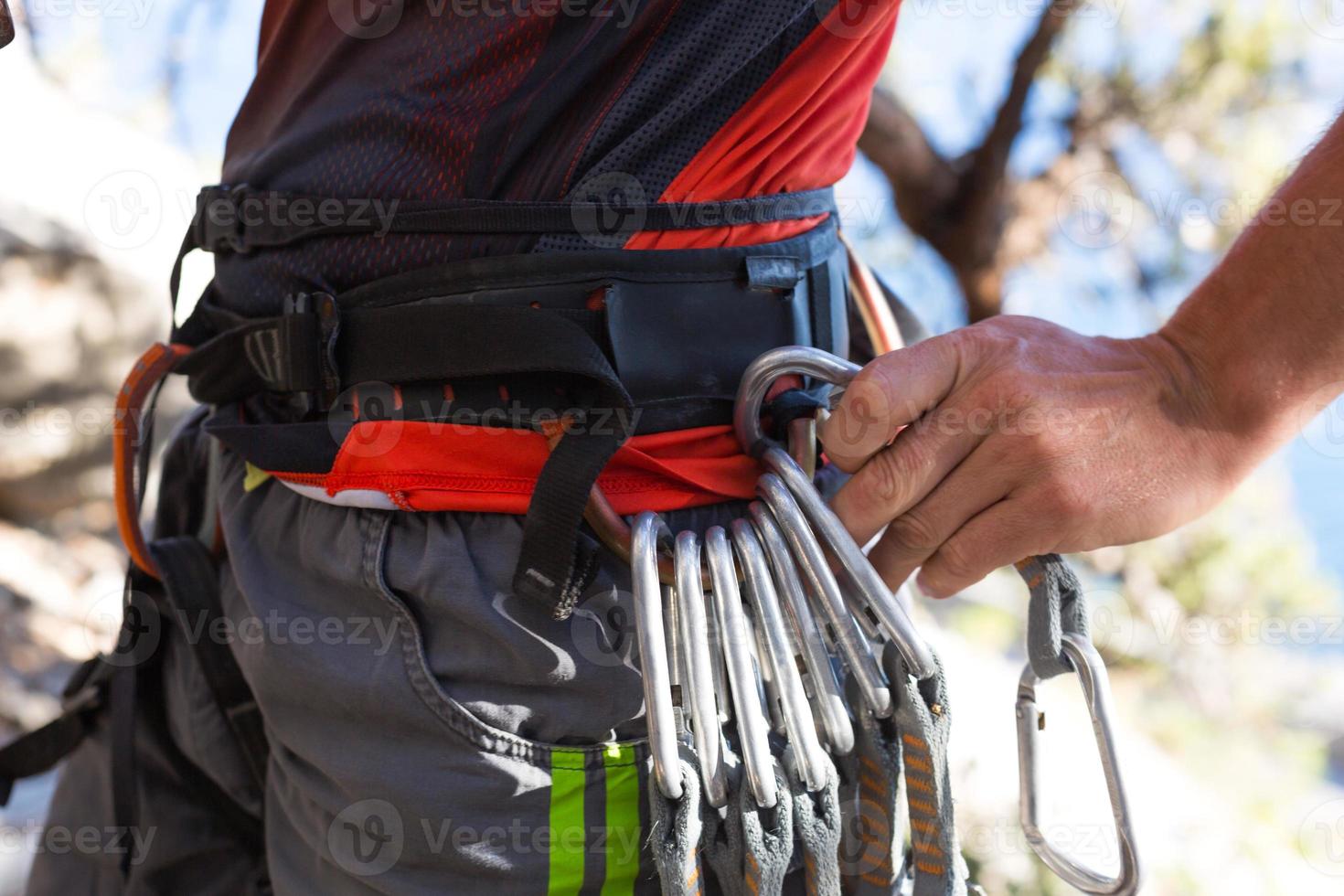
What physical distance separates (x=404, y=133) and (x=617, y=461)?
0.35 m

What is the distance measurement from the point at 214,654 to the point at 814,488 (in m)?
0.70

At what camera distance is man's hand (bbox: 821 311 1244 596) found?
796mm

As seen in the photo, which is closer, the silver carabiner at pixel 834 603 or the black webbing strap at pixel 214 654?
the silver carabiner at pixel 834 603

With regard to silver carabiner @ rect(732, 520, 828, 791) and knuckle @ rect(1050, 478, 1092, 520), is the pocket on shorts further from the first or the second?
knuckle @ rect(1050, 478, 1092, 520)

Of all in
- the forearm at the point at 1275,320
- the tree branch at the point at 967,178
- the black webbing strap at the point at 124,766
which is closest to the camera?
the forearm at the point at 1275,320

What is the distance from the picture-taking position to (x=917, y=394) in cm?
80

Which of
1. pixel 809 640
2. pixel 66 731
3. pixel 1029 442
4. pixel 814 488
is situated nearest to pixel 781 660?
pixel 809 640

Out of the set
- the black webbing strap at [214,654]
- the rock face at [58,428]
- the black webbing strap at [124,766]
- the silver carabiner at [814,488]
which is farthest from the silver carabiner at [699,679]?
the rock face at [58,428]

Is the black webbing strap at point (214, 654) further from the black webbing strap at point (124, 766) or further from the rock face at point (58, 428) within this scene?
the rock face at point (58, 428)

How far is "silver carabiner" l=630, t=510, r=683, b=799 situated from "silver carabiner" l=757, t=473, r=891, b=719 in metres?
0.12

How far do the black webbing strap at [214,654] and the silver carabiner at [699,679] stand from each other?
0.56m

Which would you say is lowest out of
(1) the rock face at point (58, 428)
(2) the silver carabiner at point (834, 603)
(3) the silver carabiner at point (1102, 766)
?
(3) the silver carabiner at point (1102, 766)

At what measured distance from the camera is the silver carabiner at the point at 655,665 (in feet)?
2.43

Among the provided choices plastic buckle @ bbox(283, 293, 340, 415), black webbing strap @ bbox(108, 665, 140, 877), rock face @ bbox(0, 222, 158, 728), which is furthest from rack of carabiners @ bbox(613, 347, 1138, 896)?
rock face @ bbox(0, 222, 158, 728)
